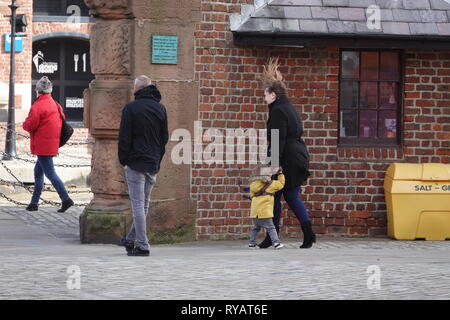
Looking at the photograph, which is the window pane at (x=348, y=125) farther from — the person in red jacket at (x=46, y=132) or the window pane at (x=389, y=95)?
the person in red jacket at (x=46, y=132)

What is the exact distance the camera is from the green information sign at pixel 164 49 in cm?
1375

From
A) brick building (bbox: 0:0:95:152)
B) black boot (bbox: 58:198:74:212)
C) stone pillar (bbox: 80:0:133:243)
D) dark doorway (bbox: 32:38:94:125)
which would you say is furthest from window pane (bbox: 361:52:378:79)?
dark doorway (bbox: 32:38:94:125)

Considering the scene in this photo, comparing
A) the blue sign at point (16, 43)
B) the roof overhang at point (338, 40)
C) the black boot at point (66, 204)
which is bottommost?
the black boot at point (66, 204)

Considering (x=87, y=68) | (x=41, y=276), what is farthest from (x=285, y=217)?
(x=87, y=68)

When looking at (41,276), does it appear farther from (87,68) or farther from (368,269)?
(87,68)

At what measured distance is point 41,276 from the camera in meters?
10.4

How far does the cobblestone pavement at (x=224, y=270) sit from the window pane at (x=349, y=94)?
165cm

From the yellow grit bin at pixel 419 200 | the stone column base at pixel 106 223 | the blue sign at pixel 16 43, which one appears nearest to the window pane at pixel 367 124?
the yellow grit bin at pixel 419 200

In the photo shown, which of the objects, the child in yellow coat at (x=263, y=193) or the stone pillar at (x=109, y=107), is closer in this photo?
the child in yellow coat at (x=263, y=193)

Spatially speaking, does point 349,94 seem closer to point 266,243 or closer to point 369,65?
point 369,65

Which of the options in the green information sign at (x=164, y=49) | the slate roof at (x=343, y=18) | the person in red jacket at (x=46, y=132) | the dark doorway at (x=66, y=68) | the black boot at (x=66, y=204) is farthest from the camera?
the dark doorway at (x=66, y=68)

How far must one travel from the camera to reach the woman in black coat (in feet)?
43.4

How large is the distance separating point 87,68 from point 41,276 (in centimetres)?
2627

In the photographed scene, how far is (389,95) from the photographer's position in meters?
15.1
